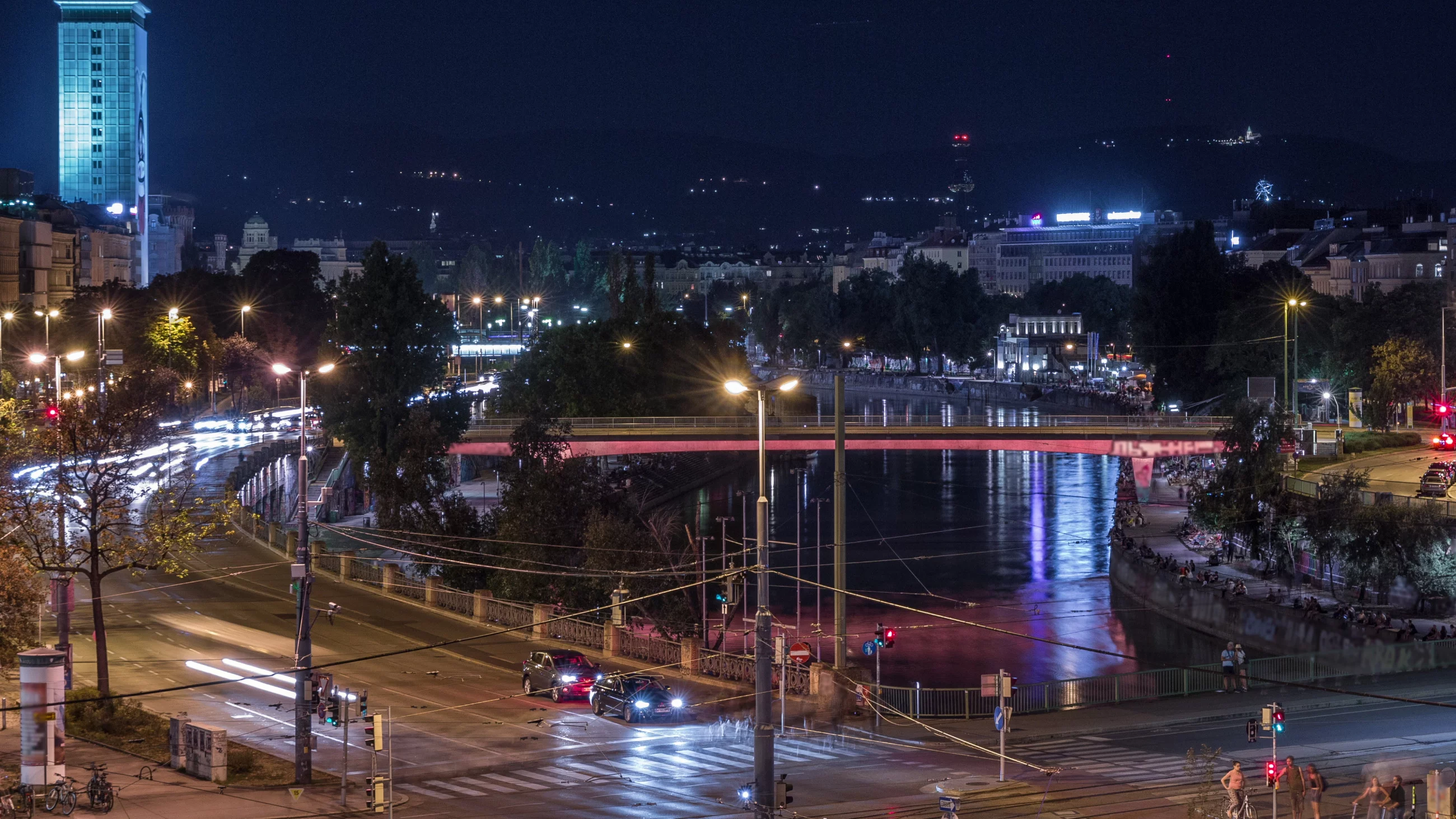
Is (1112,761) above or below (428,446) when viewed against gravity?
below

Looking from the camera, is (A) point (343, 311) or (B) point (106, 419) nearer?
(B) point (106, 419)

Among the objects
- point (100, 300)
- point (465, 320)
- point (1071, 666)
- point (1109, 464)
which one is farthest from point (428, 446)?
point (465, 320)

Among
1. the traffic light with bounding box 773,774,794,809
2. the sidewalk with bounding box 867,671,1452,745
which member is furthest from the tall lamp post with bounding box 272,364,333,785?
the sidewalk with bounding box 867,671,1452,745

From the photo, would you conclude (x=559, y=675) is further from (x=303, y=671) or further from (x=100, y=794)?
(x=100, y=794)

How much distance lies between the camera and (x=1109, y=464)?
325 ft

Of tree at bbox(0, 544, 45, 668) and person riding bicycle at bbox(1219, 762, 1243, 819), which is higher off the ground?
tree at bbox(0, 544, 45, 668)

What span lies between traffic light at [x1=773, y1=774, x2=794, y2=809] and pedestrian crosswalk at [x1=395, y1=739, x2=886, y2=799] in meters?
4.86

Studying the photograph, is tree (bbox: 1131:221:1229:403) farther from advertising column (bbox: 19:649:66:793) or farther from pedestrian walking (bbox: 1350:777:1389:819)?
advertising column (bbox: 19:649:66:793)

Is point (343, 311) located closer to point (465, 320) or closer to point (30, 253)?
point (30, 253)

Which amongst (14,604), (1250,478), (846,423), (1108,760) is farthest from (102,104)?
(1108,760)

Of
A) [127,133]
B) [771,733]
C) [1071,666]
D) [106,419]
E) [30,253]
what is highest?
[127,133]

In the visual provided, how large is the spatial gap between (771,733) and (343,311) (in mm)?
48248

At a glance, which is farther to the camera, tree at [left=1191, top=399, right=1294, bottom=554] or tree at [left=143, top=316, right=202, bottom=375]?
tree at [left=143, top=316, right=202, bottom=375]

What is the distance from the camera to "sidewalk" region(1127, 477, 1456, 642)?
130ft
